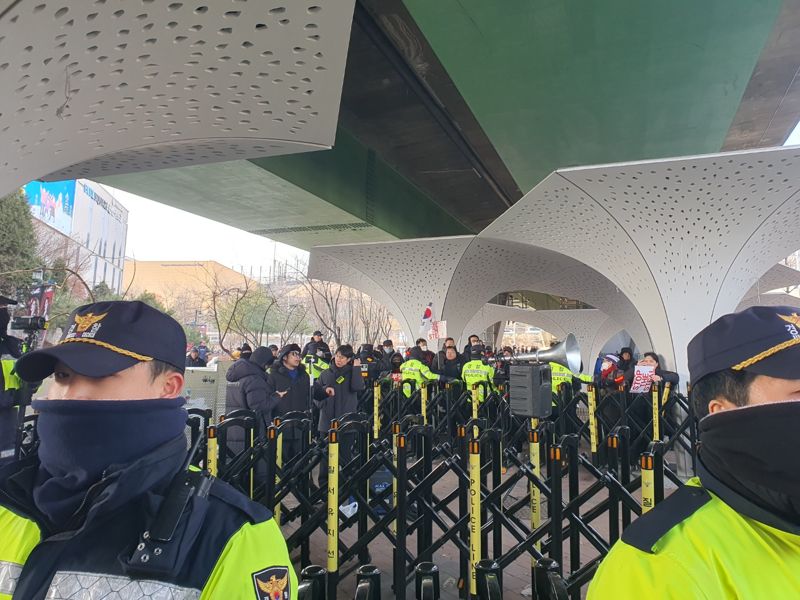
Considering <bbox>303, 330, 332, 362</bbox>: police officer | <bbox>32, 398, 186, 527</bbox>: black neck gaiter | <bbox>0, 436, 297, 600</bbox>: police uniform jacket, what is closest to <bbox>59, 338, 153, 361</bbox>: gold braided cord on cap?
<bbox>32, 398, 186, 527</bbox>: black neck gaiter

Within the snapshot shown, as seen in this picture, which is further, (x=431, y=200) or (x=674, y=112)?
(x=431, y=200)

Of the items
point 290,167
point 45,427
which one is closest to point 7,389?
point 45,427

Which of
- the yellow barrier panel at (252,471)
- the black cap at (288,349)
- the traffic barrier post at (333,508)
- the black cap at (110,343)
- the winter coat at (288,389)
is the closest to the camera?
the black cap at (110,343)

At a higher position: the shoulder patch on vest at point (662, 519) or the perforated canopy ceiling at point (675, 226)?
the perforated canopy ceiling at point (675, 226)

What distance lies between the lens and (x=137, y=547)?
1.02 metres

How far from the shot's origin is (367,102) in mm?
10500

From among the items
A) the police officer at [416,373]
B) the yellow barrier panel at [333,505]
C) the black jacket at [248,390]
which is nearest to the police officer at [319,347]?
the police officer at [416,373]

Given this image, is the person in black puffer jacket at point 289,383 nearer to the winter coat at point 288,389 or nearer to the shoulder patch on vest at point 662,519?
the winter coat at point 288,389

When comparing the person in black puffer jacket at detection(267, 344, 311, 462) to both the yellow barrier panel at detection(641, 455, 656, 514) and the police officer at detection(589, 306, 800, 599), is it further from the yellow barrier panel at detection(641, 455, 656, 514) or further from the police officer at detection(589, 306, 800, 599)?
the police officer at detection(589, 306, 800, 599)

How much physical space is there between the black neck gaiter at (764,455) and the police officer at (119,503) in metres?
0.96

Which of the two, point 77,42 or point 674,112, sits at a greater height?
point 674,112

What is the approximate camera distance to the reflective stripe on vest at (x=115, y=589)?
0.98 metres

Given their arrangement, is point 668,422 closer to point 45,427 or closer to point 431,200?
point 45,427

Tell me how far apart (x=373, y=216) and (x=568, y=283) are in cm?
1099
